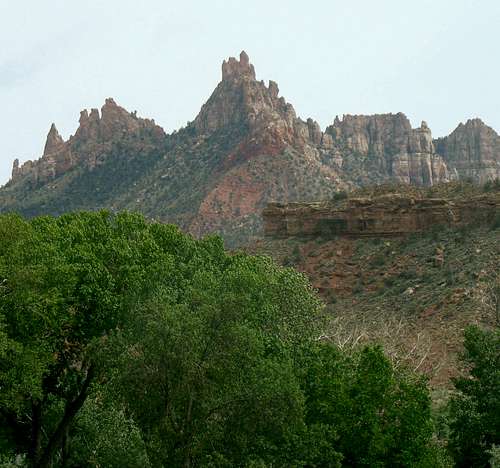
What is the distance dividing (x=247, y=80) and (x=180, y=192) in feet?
105

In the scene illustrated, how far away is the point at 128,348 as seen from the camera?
17250mm

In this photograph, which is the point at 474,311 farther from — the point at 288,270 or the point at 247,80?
the point at 247,80

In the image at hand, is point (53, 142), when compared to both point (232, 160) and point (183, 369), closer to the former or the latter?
point (232, 160)

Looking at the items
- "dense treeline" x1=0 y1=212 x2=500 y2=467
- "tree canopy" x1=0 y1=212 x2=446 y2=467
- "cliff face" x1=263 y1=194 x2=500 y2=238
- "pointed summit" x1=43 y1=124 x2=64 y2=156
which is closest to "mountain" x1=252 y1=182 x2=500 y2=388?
"cliff face" x1=263 y1=194 x2=500 y2=238

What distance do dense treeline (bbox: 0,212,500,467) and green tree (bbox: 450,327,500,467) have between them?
0.04 meters

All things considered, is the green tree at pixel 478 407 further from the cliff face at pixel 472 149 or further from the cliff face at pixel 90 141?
the cliff face at pixel 472 149

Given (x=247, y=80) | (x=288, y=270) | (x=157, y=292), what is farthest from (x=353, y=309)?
(x=247, y=80)

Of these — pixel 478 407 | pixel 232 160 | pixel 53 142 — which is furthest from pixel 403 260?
pixel 53 142

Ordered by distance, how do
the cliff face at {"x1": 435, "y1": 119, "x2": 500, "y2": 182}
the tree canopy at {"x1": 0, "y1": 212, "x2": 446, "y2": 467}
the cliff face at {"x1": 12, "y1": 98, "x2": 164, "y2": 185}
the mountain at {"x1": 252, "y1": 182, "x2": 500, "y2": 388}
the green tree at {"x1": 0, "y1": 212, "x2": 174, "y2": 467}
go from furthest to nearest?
the cliff face at {"x1": 435, "y1": 119, "x2": 500, "y2": 182} → the cliff face at {"x1": 12, "y1": 98, "x2": 164, "y2": 185} → the mountain at {"x1": 252, "y1": 182, "x2": 500, "y2": 388} → the green tree at {"x1": 0, "y1": 212, "x2": 174, "y2": 467} → the tree canopy at {"x1": 0, "y1": 212, "x2": 446, "y2": 467}

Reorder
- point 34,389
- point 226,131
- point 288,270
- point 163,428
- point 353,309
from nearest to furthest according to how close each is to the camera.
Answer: point 163,428 < point 34,389 < point 288,270 < point 353,309 < point 226,131

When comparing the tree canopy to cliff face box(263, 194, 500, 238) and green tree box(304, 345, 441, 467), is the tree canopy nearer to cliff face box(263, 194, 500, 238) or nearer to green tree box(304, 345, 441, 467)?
green tree box(304, 345, 441, 467)

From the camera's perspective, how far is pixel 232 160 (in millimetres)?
118000

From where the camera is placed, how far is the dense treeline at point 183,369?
1708 centimetres

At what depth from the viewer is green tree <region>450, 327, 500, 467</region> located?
22.2 m
